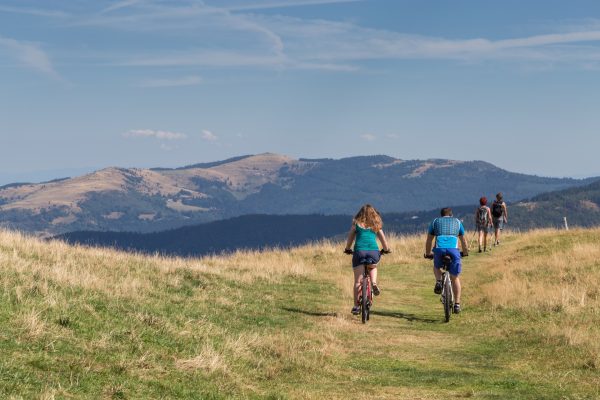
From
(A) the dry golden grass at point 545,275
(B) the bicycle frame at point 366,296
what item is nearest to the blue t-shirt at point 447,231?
(B) the bicycle frame at point 366,296

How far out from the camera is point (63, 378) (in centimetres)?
905

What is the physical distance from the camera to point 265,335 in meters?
14.5

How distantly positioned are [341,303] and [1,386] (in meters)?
13.8

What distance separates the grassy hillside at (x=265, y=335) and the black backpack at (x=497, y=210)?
33.5 feet

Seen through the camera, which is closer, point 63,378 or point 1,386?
point 1,386

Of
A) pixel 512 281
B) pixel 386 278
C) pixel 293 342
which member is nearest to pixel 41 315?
pixel 293 342

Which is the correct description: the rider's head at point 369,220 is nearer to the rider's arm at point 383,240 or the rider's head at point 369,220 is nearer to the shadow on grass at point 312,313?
the rider's arm at point 383,240

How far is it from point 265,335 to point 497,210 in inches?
919

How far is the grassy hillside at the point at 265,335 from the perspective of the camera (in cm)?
1000

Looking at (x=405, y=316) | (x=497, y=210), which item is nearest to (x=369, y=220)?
(x=405, y=316)

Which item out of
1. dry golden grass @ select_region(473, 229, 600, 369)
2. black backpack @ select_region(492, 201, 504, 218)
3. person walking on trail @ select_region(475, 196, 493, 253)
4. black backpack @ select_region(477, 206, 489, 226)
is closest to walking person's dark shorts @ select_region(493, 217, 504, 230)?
black backpack @ select_region(492, 201, 504, 218)

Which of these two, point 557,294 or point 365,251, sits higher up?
point 365,251

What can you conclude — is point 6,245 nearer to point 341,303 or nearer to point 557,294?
point 341,303

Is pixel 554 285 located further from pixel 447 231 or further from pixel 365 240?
pixel 365 240
